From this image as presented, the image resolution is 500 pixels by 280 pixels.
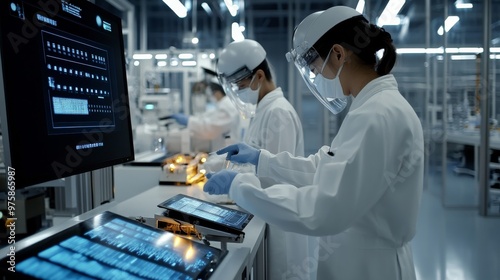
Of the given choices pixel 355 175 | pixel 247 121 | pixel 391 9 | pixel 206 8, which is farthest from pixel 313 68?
pixel 206 8

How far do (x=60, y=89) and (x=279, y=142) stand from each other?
1344 mm

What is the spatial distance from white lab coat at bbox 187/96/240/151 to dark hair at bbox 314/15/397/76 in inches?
116

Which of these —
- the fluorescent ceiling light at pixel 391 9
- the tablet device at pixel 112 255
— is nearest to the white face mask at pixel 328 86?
the tablet device at pixel 112 255

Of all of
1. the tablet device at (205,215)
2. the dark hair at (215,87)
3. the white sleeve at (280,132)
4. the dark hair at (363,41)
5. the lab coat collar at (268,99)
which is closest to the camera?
the tablet device at (205,215)

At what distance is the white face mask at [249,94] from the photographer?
237cm

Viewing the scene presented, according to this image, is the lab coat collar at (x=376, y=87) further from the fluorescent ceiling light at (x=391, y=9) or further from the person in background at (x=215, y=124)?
the fluorescent ceiling light at (x=391, y=9)

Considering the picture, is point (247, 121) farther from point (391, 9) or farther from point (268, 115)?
point (391, 9)

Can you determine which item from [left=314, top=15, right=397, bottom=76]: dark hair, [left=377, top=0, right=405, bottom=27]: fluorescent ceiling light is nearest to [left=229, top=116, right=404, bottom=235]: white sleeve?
[left=314, top=15, right=397, bottom=76]: dark hair

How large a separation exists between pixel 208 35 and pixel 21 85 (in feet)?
31.0

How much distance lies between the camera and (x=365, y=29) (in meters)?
1.27

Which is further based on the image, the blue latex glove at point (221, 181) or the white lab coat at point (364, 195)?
the blue latex glove at point (221, 181)

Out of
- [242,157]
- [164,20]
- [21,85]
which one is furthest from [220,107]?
[164,20]

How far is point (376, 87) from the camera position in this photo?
1.22m

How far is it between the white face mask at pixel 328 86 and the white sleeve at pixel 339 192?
39cm
